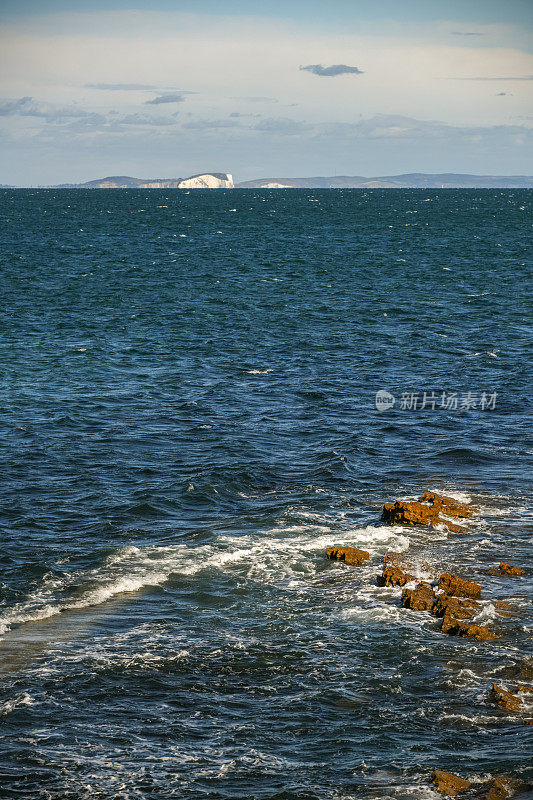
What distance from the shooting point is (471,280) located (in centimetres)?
8462

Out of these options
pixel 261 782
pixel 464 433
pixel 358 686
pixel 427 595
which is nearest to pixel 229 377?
pixel 464 433

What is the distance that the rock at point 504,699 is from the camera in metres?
18.1

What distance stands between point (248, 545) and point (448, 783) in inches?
482

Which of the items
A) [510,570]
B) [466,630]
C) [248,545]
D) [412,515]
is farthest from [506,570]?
[248,545]

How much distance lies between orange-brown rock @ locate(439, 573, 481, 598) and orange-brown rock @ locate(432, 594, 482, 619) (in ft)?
0.60

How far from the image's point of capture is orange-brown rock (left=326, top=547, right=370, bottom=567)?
1016 inches

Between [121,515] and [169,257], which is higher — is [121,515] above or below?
below

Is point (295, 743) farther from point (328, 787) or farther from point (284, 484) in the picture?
point (284, 484)

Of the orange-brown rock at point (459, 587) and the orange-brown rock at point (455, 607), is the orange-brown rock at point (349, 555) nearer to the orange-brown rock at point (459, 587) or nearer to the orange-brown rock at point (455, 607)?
the orange-brown rock at point (459, 587)

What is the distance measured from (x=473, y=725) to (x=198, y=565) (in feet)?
33.5

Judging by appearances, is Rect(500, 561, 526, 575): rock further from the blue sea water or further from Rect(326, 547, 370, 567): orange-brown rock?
Rect(326, 547, 370, 567): orange-brown rock

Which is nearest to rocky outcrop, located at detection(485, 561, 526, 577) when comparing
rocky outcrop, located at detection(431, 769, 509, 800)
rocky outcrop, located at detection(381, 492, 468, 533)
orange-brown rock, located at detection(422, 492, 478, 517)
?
rocky outcrop, located at detection(381, 492, 468, 533)

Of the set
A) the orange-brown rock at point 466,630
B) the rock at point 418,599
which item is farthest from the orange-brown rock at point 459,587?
the orange-brown rock at point 466,630

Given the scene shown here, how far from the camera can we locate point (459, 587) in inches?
920
